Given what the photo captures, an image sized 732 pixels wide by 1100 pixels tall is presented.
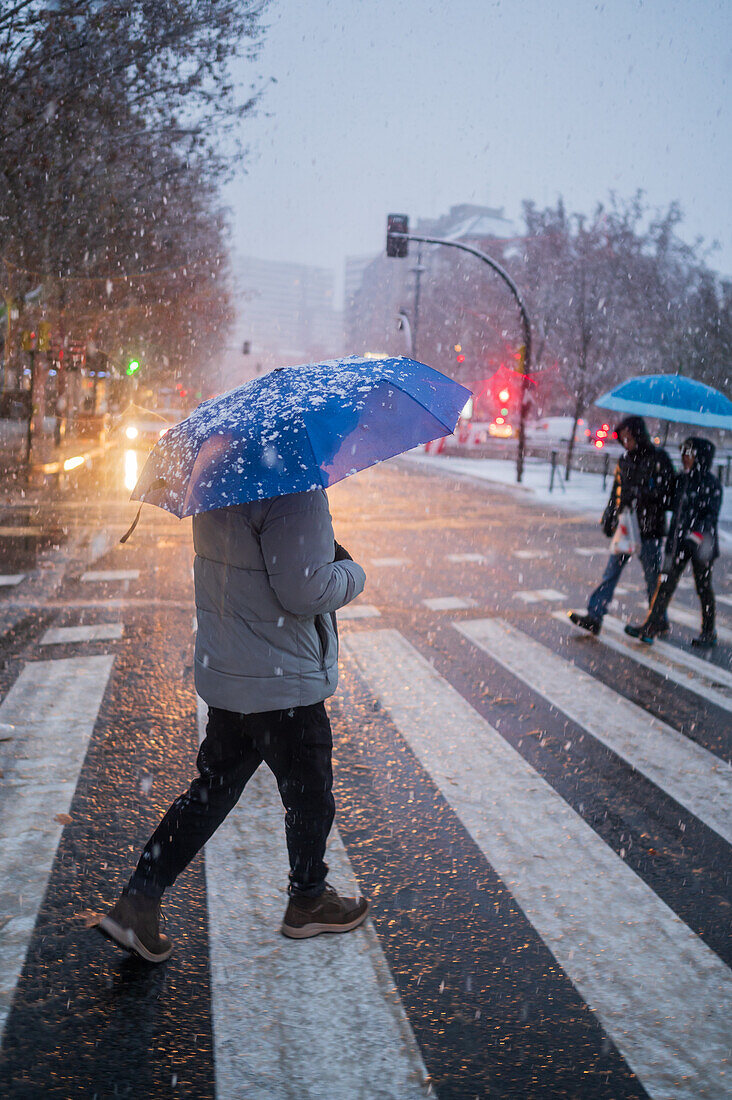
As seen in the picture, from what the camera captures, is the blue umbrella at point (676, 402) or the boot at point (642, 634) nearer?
the blue umbrella at point (676, 402)

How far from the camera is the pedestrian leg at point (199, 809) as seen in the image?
3047 mm

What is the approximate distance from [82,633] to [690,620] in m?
5.45

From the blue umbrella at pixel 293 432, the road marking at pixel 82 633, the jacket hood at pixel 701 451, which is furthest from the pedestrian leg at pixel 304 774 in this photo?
the jacket hood at pixel 701 451

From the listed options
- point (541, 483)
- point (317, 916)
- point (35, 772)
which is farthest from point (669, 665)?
point (541, 483)

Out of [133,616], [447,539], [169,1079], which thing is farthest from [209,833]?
[447,539]

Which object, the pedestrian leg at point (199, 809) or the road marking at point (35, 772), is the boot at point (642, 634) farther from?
the pedestrian leg at point (199, 809)

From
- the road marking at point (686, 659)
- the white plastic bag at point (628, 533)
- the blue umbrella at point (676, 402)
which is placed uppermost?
the blue umbrella at point (676, 402)

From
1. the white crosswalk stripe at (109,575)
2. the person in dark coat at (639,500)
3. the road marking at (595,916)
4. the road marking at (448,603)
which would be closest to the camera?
the road marking at (595,916)

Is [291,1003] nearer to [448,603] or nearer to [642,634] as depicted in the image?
[642,634]

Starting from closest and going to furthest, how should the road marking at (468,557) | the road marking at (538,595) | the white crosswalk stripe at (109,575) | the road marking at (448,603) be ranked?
the road marking at (448,603), the road marking at (538,595), the white crosswalk stripe at (109,575), the road marking at (468,557)

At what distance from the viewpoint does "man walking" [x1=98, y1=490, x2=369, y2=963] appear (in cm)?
282

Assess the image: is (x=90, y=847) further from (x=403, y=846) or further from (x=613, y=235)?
(x=613, y=235)

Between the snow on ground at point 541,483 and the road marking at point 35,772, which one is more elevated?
the snow on ground at point 541,483

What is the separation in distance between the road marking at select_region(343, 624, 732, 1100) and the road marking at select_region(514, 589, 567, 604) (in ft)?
12.6
